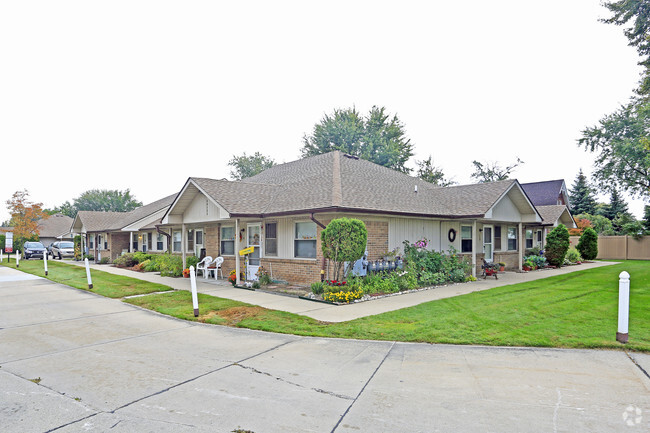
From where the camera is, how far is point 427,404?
4.12 metres

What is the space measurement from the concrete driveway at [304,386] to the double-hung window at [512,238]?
1528 cm

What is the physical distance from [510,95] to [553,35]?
5111 millimetres

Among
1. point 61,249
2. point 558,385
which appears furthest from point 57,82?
point 61,249

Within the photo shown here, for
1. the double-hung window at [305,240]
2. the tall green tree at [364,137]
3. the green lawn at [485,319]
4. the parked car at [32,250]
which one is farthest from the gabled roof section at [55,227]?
the green lawn at [485,319]

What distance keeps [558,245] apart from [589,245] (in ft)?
27.0

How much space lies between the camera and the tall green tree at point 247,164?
4728 cm

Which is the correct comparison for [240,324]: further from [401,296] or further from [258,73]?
[258,73]

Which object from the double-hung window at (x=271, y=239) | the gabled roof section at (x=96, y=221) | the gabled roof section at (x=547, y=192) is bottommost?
the double-hung window at (x=271, y=239)

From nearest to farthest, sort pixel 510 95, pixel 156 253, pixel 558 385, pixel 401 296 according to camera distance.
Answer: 1. pixel 558 385
2. pixel 401 296
3. pixel 510 95
4. pixel 156 253

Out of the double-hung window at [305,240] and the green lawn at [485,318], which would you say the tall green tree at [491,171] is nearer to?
the green lawn at [485,318]

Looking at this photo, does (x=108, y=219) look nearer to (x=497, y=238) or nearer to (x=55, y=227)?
(x=497, y=238)

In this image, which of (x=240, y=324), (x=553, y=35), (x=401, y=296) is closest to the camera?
(x=240, y=324)

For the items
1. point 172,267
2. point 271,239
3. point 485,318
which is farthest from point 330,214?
point 172,267

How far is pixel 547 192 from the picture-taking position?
122ft
